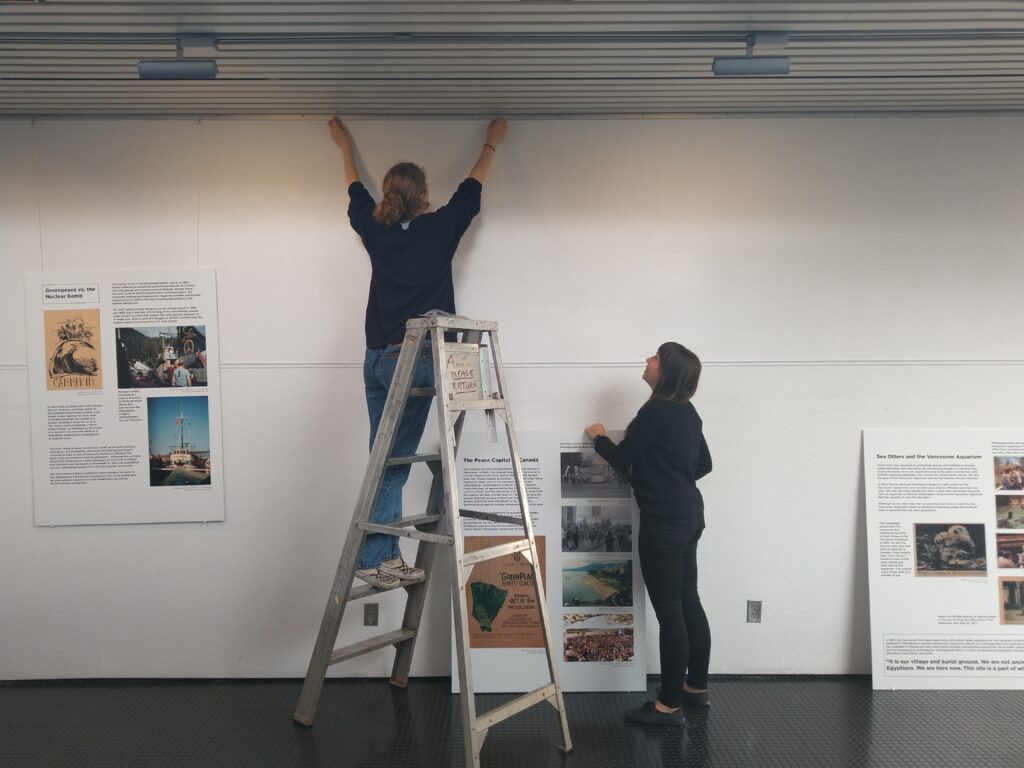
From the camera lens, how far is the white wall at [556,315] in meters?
3.46

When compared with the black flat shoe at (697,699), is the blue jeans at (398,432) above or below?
above

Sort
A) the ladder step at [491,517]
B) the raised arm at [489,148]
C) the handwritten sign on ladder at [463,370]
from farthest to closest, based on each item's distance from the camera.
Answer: the raised arm at [489,148] → the ladder step at [491,517] → the handwritten sign on ladder at [463,370]

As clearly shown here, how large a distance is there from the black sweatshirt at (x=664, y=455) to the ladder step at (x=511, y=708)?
34.9 inches

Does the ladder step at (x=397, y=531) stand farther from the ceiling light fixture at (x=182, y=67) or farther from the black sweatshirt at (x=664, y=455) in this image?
the ceiling light fixture at (x=182, y=67)

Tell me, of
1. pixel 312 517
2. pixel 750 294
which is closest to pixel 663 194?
pixel 750 294

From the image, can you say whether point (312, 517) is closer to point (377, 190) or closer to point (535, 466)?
point (535, 466)

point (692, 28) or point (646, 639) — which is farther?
point (646, 639)

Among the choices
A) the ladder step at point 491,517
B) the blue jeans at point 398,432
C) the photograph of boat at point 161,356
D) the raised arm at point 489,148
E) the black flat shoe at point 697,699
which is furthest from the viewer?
the photograph of boat at point 161,356

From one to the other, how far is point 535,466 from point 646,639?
104cm

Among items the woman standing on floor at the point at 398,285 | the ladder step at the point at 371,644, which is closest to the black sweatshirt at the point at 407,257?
the woman standing on floor at the point at 398,285

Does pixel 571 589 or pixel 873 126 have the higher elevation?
pixel 873 126

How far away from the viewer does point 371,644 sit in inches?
124

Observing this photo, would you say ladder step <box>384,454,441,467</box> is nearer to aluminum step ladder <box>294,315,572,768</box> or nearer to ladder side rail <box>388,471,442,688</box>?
aluminum step ladder <box>294,315,572,768</box>

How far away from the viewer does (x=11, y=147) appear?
3.46m
